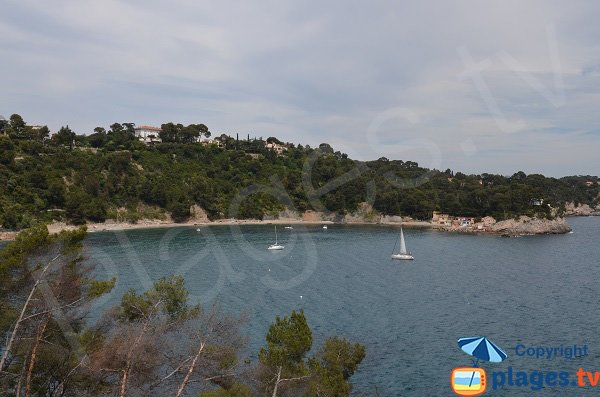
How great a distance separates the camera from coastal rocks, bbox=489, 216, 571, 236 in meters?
87.7

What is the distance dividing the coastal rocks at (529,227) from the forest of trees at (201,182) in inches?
146

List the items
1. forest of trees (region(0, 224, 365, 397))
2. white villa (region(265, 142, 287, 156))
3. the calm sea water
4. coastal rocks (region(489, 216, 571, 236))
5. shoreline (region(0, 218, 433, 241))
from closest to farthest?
forest of trees (region(0, 224, 365, 397)) < the calm sea water < shoreline (region(0, 218, 433, 241)) < coastal rocks (region(489, 216, 571, 236)) < white villa (region(265, 142, 287, 156))

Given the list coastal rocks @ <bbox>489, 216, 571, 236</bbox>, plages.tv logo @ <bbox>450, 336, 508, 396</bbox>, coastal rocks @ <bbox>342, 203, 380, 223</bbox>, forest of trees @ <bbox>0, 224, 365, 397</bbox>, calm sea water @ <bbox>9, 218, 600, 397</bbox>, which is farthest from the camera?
coastal rocks @ <bbox>342, 203, 380, 223</bbox>

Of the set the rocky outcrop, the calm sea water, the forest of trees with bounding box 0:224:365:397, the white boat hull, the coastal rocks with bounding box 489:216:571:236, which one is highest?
the rocky outcrop

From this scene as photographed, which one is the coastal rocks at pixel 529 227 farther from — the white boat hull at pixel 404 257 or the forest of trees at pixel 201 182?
the white boat hull at pixel 404 257

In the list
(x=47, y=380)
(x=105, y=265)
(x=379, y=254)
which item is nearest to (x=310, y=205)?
(x=379, y=254)

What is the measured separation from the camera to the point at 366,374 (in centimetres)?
2116

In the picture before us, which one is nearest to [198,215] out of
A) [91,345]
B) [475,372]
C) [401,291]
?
[401,291]

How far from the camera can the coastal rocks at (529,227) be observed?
288 feet

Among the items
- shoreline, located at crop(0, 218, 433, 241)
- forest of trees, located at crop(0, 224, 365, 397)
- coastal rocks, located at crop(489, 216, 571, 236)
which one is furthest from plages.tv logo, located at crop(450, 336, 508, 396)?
coastal rocks, located at crop(489, 216, 571, 236)

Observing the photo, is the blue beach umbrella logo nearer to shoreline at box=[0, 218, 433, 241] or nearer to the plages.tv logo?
the plages.tv logo

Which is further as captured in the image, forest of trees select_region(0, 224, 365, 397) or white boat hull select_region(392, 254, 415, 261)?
white boat hull select_region(392, 254, 415, 261)

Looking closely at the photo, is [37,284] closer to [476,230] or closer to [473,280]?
[473,280]

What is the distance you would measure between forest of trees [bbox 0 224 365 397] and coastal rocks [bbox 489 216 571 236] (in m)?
81.1
